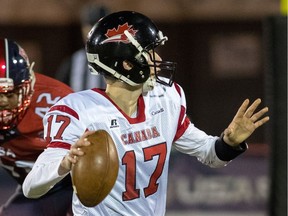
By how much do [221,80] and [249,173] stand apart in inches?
135

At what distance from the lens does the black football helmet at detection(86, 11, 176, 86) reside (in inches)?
165

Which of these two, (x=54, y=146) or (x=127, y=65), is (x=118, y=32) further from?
(x=54, y=146)

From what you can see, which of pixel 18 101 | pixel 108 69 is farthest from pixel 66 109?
pixel 18 101

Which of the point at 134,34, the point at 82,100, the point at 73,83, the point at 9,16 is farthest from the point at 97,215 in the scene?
the point at 9,16

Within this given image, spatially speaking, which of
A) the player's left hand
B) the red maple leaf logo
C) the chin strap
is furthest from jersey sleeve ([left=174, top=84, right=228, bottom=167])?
the red maple leaf logo

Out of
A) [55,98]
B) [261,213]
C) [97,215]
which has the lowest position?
[261,213]

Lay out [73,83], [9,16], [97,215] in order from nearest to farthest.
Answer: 1. [97,215]
2. [73,83]
3. [9,16]

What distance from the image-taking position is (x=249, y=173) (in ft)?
23.6

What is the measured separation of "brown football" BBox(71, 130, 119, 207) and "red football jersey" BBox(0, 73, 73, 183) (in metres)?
1.08

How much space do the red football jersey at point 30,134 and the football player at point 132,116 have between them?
0.52m

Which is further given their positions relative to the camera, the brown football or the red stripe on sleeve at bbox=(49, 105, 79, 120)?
the red stripe on sleeve at bbox=(49, 105, 79, 120)

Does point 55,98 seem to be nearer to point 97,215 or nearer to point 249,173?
point 97,215

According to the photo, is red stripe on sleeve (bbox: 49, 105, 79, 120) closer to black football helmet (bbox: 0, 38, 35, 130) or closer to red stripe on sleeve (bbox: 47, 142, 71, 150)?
red stripe on sleeve (bbox: 47, 142, 71, 150)

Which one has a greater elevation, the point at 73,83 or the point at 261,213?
the point at 73,83
